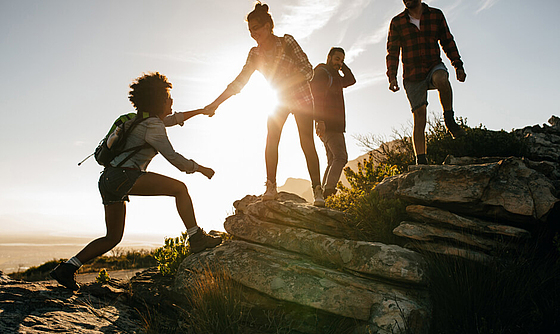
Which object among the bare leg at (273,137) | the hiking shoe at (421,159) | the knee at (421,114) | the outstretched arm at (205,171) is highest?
the knee at (421,114)

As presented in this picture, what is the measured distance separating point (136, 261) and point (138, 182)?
9932 mm

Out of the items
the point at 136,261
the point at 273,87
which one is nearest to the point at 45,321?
the point at 273,87

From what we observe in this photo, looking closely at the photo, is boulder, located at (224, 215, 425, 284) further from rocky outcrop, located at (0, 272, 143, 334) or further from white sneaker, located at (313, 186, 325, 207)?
rocky outcrop, located at (0, 272, 143, 334)

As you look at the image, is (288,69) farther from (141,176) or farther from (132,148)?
(141,176)

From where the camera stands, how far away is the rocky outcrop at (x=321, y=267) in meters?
3.24

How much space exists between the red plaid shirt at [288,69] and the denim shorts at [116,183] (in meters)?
2.18

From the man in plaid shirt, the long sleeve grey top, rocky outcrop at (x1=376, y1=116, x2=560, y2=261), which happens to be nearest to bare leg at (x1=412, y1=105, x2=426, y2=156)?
the man in plaid shirt

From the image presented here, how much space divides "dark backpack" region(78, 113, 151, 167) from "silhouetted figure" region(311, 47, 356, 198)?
347cm

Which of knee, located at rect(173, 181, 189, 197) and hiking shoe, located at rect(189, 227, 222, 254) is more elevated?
knee, located at rect(173, 181, 189, 197)

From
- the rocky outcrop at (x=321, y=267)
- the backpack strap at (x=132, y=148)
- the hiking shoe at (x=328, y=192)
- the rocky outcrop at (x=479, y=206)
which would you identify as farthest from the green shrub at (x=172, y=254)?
the rocky outcrop at (x=479, y=206)

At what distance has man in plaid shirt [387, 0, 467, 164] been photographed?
5133mm

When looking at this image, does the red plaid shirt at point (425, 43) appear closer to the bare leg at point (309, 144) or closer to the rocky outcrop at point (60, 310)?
the bare leg at point (309, 144)

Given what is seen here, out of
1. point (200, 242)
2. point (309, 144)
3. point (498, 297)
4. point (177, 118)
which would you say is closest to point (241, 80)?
point (177, 118)

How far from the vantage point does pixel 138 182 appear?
402 centimetres
